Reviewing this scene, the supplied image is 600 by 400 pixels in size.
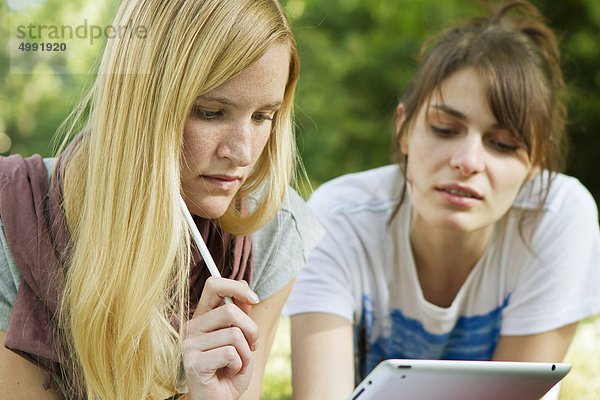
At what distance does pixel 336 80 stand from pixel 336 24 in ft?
1.58

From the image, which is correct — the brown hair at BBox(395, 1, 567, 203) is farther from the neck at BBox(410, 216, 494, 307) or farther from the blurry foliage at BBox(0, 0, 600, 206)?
the blurry foliage at BBox(0, 0, 600, 206)

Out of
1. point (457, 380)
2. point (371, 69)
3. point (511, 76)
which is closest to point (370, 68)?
point (371, 69)

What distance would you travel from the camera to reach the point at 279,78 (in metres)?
1.51

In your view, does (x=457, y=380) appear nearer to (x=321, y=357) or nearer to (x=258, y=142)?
(x=258, y=142)

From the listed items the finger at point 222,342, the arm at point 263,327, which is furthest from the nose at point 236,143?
the arm at point 263,327

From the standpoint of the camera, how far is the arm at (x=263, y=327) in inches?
69.7

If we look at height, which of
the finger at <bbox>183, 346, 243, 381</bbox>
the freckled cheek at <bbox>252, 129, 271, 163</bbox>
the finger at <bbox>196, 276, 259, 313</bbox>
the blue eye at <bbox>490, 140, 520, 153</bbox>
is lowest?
the finger at <bbox>183, 346, 243, 381</bbox>

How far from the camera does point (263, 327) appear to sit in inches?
71.9

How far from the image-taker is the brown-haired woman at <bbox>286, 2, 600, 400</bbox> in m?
2.02

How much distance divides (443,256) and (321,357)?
1.72 ft

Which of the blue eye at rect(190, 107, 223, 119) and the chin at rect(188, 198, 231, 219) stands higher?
the blue eye at rect(190, 107, 223, 119)

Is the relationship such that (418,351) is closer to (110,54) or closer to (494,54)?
(494,54)

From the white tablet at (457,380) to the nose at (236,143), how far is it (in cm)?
50

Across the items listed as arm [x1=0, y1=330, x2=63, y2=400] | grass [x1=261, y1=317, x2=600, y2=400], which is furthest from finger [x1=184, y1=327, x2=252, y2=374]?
grass [x1=261, y1=317, x2=600, y2=400]
